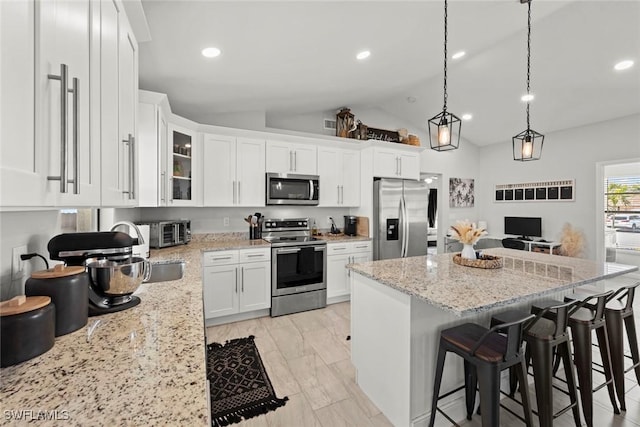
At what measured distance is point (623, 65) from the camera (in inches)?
136

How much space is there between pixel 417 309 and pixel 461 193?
518 centimetres

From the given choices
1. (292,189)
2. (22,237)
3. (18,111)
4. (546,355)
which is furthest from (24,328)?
(292,189)

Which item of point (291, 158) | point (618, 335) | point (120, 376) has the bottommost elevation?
point (618, 335)

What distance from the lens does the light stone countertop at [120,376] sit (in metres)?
0.61

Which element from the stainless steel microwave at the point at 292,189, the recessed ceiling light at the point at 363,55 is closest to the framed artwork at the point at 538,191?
the stainless steel microwave at the point at 292,189

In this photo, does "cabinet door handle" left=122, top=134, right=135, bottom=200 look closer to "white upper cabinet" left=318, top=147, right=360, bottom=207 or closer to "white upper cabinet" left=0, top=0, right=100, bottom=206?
A: "white upper cabinet" left=0, top=0, right=100, bottom=206

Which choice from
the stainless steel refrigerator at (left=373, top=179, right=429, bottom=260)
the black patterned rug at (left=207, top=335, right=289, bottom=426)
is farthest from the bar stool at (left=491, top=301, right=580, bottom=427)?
the stainless steel refrigerator at (left=373, top=179, right=429, bottom=260)

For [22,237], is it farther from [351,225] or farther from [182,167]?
[351,225]

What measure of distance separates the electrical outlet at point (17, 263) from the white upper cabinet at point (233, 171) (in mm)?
2332

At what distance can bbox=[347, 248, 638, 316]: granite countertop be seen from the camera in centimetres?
138

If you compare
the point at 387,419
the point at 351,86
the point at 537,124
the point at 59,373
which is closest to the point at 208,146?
the point at 351,86

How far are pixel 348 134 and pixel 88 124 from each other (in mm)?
3810

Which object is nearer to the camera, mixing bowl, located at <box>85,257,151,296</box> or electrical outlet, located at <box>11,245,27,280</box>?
electrical outlet, located at <box>11,245,27,280</box>

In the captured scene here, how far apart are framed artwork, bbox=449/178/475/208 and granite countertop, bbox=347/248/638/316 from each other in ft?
12.0
